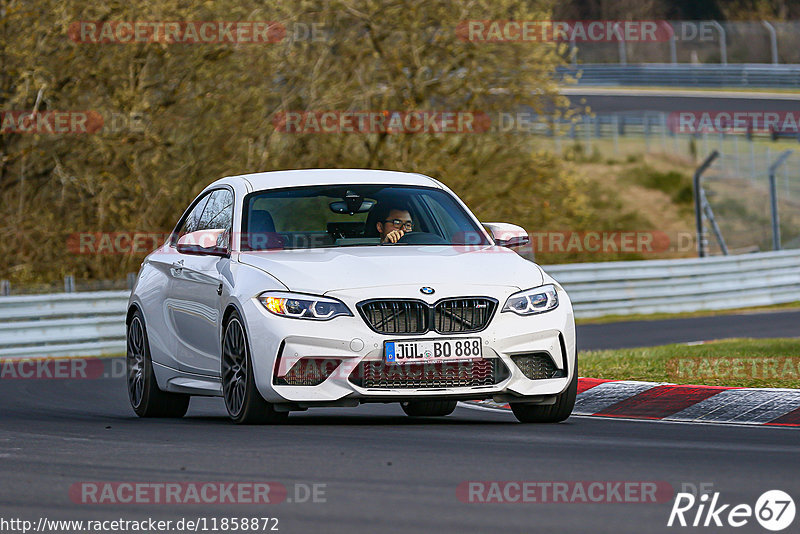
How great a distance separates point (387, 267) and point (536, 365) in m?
1.06

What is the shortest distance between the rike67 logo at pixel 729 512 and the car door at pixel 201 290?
412 centimetres

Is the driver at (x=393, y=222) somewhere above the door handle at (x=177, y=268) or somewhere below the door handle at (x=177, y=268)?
above

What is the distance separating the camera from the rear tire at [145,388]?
1079 cm

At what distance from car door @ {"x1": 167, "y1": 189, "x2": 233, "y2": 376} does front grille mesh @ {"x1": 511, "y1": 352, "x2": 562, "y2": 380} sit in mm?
1906

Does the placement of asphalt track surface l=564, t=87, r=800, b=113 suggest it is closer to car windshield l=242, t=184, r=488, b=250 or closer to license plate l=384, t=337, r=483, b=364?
car windshield l=242, t=184, r=488, b=250

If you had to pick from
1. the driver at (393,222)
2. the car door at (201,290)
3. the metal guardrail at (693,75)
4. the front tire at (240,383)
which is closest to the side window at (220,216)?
the car door at (201,290)

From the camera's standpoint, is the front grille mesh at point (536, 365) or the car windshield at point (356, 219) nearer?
the front grille mesh at point (536, 365)

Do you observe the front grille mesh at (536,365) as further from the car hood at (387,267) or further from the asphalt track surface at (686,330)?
the asphalt track surface at (686,330)

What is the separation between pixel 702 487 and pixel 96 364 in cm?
1278

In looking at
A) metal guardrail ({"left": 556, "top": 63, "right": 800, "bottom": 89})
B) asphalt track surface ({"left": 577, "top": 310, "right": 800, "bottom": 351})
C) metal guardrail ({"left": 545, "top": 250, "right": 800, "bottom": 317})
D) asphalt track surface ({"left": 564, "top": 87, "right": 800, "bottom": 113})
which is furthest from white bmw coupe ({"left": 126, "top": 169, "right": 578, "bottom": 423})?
metal guardrail ({"left": 556, "top": 63, "right": 800, "bottom": 89})

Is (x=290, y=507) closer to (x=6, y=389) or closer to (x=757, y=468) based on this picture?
(x=757, y=468)

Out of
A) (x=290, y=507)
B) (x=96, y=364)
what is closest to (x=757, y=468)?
(x=290, y=507)

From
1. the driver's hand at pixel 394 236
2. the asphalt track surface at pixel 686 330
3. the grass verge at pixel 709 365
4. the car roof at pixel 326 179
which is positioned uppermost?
the car roof at pixel 326 179

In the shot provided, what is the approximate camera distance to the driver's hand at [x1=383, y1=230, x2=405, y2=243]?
9.91 meters
